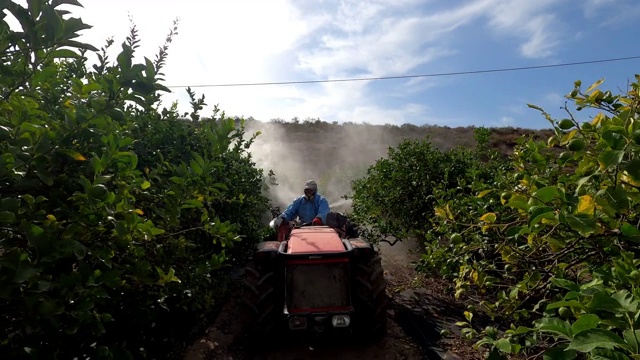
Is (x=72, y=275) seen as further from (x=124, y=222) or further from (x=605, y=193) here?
(x=605, y=193)

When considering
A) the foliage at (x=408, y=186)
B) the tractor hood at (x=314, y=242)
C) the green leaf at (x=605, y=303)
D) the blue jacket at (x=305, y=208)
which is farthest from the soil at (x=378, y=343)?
the green leaf at (x=605, y=303)

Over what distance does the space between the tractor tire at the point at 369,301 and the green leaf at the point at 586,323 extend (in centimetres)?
399

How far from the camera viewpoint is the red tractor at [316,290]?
468 cm

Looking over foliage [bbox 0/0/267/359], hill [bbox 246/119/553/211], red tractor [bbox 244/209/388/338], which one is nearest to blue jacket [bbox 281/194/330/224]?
red tractor [bbox 244/209/388/338]

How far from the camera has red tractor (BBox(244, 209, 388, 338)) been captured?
184 inches

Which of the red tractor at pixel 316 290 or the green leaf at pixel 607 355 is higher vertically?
the green leaf at pixel 607 355

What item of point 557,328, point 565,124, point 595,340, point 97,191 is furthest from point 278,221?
point 595,340

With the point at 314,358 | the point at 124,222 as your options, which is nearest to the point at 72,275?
the point at 124,222

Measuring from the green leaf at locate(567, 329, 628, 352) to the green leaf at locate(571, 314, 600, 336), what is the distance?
0.16 ft

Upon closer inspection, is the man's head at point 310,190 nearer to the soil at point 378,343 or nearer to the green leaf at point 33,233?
the soil at point 378,343

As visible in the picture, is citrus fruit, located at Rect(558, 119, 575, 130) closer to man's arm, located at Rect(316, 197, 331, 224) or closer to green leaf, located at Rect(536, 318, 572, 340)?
green leaf, located at Rect(536, 318, 572, 340)

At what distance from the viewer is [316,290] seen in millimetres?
4773

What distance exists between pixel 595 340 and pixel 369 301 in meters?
4.11

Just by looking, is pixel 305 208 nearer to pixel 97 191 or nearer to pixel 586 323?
pixel 97 191
